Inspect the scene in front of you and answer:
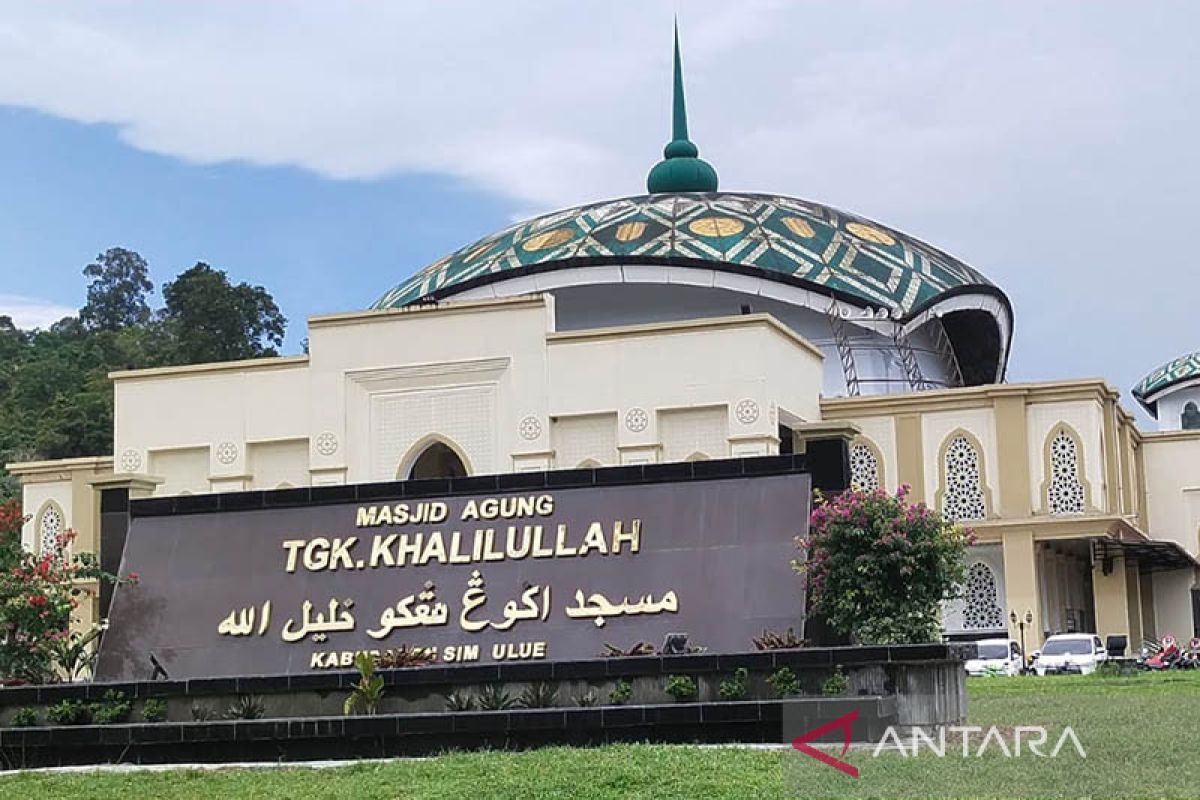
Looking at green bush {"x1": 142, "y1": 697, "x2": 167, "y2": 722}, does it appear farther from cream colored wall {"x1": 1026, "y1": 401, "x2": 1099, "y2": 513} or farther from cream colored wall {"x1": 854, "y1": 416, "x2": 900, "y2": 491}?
cream colored wall {"x1": 1026, "y1": 401, "x2": 1099, "y2": 513}

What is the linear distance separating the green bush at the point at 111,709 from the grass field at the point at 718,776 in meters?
0.99

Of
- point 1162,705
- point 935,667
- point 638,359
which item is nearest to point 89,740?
point 935,667

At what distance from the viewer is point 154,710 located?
42.8 feet

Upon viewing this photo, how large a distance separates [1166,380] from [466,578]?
123 feet

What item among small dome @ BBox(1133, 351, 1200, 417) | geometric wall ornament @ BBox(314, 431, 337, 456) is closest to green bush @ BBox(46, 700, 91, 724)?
geometric wall ornament @ BBox(314, 431, 337, 456)

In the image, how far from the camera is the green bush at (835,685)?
470 inches

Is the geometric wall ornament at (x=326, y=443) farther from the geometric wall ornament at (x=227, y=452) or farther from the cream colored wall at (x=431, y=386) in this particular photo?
the geometric wall ornament at (x=227, y=452)

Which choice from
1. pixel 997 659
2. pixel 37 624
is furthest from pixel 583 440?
pixel 37 624

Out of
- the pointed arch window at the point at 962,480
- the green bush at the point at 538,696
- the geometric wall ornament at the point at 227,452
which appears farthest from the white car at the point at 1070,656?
the green bush at the point at 538,696

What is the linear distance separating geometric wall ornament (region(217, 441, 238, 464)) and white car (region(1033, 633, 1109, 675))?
527 inches

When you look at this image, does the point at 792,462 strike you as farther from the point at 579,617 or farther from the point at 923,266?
the point at 923,266

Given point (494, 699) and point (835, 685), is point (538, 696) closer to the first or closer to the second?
point (494, 699)

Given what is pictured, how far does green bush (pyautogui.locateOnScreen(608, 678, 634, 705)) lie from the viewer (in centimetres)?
1232

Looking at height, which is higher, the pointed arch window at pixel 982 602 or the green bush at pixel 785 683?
the pointed arch window at pixel 982 602
